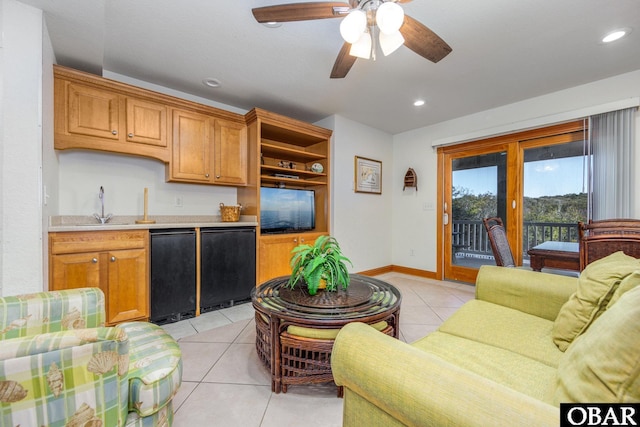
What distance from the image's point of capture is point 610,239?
185 cm

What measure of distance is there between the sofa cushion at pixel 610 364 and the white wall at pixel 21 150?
2667mm

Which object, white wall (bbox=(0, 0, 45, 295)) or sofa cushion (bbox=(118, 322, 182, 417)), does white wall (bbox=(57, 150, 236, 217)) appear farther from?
sofa cushion (bbox=(118, 322, 182, 417))

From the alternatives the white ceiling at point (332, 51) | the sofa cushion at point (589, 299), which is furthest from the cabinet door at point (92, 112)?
the sofa cushion at point (589, 299)

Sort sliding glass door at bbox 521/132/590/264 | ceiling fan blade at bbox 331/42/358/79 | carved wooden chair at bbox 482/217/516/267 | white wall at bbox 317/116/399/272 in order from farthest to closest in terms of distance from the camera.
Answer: white wall at bbox 317/116/399/272 < sliding glass door at bbox 521/132/590/264 < carved wooden chair at bbox 482/217/516/267 < ceiling fan blade at bbox 331/42/358/79

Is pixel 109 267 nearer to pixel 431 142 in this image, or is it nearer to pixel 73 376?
pixel 73 376

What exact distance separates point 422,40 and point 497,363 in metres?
1.76

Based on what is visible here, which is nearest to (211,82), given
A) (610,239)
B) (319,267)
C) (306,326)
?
(319,267)

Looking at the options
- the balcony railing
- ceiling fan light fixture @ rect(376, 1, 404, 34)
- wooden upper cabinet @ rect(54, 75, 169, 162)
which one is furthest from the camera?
the balcony railing

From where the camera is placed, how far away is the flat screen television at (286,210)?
326 cm

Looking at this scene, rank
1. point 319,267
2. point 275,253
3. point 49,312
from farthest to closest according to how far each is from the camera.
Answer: point 275,253, point 319,267, point 49,312

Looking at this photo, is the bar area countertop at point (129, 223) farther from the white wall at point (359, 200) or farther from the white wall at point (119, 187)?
the white wall at point (359, 200)

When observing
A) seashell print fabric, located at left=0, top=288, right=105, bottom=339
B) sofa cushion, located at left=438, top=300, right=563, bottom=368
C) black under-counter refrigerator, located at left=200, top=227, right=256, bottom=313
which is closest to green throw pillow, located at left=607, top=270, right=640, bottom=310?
sofa cushion, located at left=438, top=300, right=563, bottom=368

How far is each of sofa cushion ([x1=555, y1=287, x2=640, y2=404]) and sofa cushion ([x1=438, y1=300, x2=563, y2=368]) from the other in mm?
513

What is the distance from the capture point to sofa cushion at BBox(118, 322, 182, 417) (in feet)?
3.08
